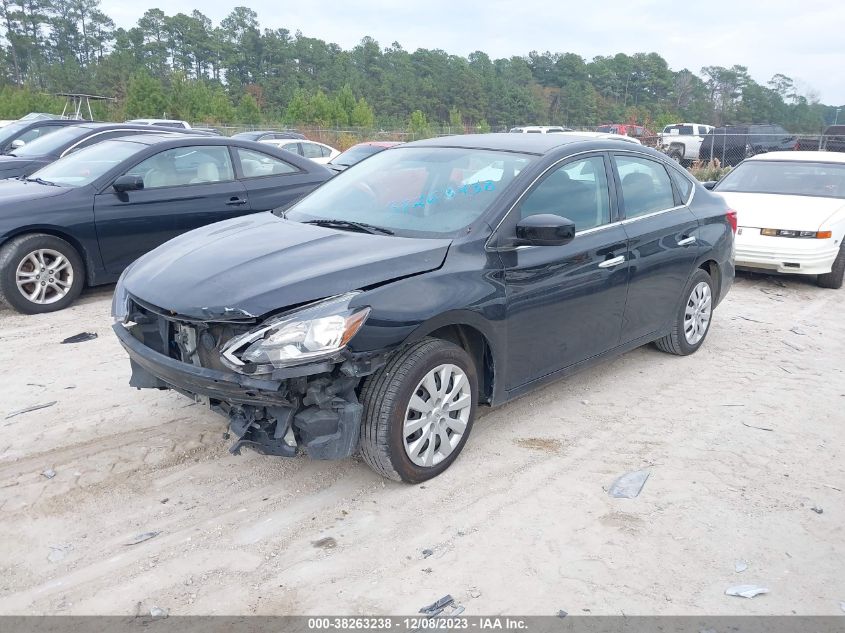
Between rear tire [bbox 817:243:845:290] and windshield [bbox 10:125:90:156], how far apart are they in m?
10.2

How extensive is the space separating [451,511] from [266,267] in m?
1.53

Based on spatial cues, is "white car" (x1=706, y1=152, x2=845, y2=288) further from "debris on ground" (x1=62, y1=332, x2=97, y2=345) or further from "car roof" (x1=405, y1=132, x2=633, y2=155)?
"debris on ground" (x1=62, y1=332, x2=97, y2=345)

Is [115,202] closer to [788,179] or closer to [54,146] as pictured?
[54,146]

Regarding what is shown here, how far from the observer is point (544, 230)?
3934 millimetres

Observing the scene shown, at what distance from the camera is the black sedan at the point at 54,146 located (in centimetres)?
977

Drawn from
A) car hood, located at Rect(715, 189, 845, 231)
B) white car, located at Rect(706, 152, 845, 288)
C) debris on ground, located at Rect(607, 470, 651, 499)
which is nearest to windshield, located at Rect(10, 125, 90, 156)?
car hood, located at Rect(715, 189, 845, 231)

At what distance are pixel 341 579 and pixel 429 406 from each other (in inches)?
39.2

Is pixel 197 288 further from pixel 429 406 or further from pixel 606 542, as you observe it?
pixel 606 542

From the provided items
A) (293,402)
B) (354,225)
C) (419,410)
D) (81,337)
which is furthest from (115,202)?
(419,410)

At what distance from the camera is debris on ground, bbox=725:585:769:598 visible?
304 cm

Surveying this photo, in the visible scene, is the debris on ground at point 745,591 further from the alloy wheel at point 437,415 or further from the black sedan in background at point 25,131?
the black sedan in background at point 25,131

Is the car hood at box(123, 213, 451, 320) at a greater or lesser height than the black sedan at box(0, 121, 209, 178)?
lesser

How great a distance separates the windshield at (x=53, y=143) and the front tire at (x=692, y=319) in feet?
28.8

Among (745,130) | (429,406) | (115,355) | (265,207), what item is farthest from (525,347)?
(745,130)
